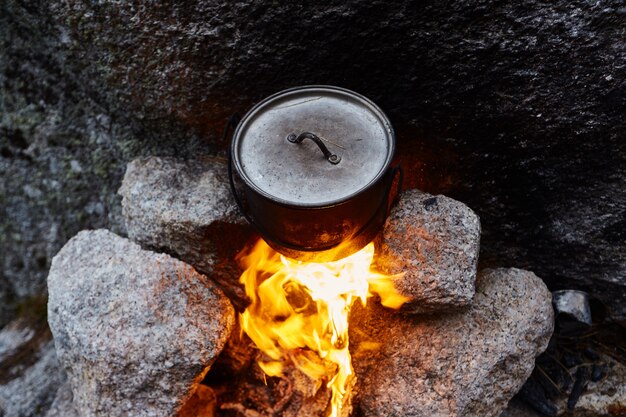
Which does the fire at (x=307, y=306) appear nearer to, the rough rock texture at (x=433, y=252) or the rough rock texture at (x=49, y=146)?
the rough rock texture at (x=433, y=252)

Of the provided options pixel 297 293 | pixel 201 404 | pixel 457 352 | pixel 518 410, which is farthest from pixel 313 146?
pixel 518 410

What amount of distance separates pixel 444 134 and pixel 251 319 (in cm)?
128

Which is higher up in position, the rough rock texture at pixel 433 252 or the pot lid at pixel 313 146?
the pot lid at pixel 313 146

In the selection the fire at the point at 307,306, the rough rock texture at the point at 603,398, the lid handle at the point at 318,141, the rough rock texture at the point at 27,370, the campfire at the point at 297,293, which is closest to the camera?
the lid handle at the point at 318,141

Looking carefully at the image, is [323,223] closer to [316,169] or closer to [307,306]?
[316,169]

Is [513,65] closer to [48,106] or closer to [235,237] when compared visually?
[235,237]

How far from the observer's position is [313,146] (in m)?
2.30

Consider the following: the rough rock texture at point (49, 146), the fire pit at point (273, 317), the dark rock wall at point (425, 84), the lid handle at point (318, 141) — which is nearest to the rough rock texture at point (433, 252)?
the fire pit at point (273, 317)

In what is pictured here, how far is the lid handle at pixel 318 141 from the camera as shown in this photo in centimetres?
212

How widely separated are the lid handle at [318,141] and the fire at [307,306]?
1.75 ft

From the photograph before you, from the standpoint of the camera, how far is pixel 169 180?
2.77 metres

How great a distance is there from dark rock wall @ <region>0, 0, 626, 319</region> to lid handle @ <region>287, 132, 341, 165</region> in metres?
0.49

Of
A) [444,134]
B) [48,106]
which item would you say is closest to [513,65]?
[444,134]

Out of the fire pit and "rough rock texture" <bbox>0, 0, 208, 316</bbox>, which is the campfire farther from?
"rough rock texture" <bbox>0, 0, 208, 316</bbox>
